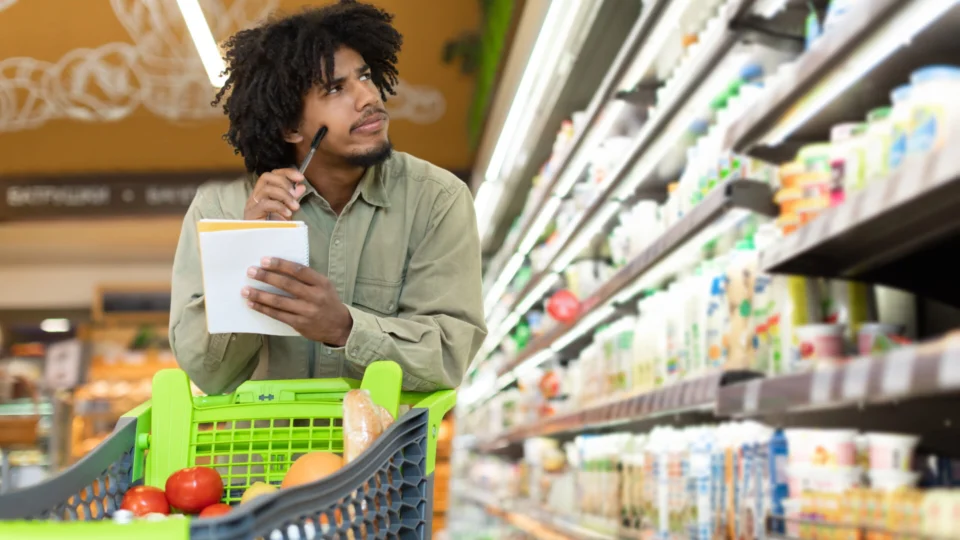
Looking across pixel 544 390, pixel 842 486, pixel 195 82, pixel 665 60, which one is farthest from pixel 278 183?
pixel 195 82

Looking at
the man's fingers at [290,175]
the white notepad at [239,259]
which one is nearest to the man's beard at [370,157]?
the man's fingers at [290,175]

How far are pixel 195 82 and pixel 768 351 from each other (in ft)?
20.0

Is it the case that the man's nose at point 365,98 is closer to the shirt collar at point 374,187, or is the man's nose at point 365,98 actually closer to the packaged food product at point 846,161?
the shirt collar at point 374,187

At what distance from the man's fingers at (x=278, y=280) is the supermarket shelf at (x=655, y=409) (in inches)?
41.2

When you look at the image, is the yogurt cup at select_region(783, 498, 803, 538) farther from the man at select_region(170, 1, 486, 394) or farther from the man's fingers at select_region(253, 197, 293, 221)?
the man's fingers at select_region(253, 197, 293, 221)

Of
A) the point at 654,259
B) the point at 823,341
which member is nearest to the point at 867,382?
the point at 823,341

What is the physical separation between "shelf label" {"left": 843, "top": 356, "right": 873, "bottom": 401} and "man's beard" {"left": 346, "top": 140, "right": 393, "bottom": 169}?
2.73ft

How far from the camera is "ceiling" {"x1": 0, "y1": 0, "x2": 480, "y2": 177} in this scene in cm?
726

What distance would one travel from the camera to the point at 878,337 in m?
1.91

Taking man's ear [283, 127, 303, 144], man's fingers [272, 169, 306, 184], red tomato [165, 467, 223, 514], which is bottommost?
red tomato [165, 467, 223, 514]

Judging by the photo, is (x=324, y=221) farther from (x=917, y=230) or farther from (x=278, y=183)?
(x=917, y=230)

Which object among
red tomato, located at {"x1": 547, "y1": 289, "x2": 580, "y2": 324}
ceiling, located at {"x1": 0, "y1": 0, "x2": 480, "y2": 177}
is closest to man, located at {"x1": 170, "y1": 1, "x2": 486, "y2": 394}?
red tomato, located at {"x1": 547, "y1": 289, "x2": 580, "y2": 324}

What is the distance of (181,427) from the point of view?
1818mm

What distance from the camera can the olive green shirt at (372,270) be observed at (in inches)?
74.9
